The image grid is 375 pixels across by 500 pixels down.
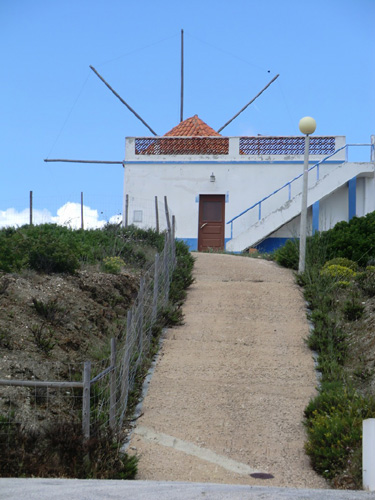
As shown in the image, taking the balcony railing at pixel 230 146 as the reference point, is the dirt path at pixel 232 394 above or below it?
below

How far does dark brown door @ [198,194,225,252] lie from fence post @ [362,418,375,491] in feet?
66.6

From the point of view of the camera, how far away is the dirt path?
10375mm

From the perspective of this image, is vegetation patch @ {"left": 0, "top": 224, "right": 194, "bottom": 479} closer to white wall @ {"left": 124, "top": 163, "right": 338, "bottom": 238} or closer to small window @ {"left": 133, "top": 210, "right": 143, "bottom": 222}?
small window @ {"left": 133, "top": 210, "right": 143, "bottom": 222}

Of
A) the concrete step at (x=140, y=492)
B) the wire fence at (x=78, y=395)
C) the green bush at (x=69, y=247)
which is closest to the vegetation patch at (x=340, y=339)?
the concrete step at (x=140, y=492)

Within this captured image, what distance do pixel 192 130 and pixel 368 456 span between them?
2449 cm

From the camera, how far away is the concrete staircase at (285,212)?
27719 mm

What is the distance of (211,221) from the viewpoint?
29.4 m

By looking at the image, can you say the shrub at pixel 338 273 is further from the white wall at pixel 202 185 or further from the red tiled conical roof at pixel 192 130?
the red tiled conical roof at pixel 192 130

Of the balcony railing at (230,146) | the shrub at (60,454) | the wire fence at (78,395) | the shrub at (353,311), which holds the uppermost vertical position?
the balcony railing at (230,146)

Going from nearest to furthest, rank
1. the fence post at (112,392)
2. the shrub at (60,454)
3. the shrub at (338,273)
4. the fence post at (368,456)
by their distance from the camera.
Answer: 1. the fence post at (368,456)
2. the shrub at (60,454)
3. the fence post at (112,392)
4. the shrub at (338,273)

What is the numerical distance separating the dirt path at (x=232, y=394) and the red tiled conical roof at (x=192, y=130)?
548 inches

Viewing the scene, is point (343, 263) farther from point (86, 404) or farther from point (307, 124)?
point (86, 404)

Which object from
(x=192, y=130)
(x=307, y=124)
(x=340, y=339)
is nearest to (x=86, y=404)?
(x=340, y=339)

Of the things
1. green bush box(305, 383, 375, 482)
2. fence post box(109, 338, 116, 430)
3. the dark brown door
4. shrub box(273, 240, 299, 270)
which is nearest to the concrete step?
green bush box(305, 383, 375, 482)
